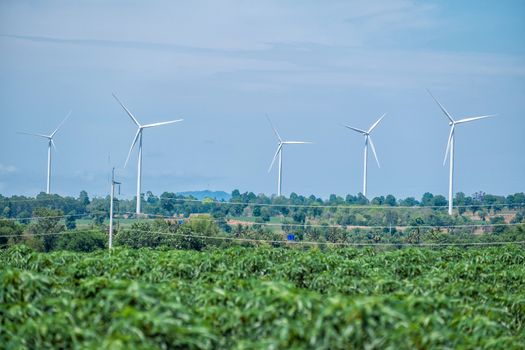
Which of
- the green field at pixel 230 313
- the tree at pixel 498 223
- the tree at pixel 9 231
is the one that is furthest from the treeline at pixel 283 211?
the green field at pixel 230 313

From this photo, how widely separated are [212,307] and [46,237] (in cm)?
8619

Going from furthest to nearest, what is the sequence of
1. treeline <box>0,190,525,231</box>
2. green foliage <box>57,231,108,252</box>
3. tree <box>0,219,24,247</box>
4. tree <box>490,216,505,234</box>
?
treeline <box>0,190,525,231</box> → tree <box>490,216,505,234</box> → tree <box>0,219,24,247</box> → green foliage <box>57,231,108,252</box>

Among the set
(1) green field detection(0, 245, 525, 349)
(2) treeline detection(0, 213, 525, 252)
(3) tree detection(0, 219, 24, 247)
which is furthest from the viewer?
(3) tree detection(0, 219, 24, 247)

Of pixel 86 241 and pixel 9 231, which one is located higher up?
pixel 9 231

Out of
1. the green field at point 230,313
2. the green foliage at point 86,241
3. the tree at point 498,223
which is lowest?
the green foliage at point 86,241

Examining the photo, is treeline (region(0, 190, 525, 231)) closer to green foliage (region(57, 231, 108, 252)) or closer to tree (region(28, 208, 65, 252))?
tree (region(28, 208, 65, 252))

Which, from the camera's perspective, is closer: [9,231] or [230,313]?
[230,313]

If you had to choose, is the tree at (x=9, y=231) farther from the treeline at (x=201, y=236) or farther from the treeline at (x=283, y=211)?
the treeline at (x=283, y=211)

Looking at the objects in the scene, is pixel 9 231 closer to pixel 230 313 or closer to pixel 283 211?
pixel 283 211

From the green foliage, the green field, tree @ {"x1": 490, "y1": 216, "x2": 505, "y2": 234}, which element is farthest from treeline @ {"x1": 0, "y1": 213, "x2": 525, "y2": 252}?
the green field

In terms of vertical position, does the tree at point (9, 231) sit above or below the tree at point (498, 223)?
below

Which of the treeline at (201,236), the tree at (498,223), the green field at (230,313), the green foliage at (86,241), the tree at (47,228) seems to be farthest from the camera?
the tree at (498,223)

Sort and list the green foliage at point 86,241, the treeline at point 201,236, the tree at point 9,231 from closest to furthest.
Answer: the green foliage at point 86,241, the treeline at point 201,236, the tree at point 9,231

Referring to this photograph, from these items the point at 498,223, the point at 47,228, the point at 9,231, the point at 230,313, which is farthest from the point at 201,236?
the point at 230,313
